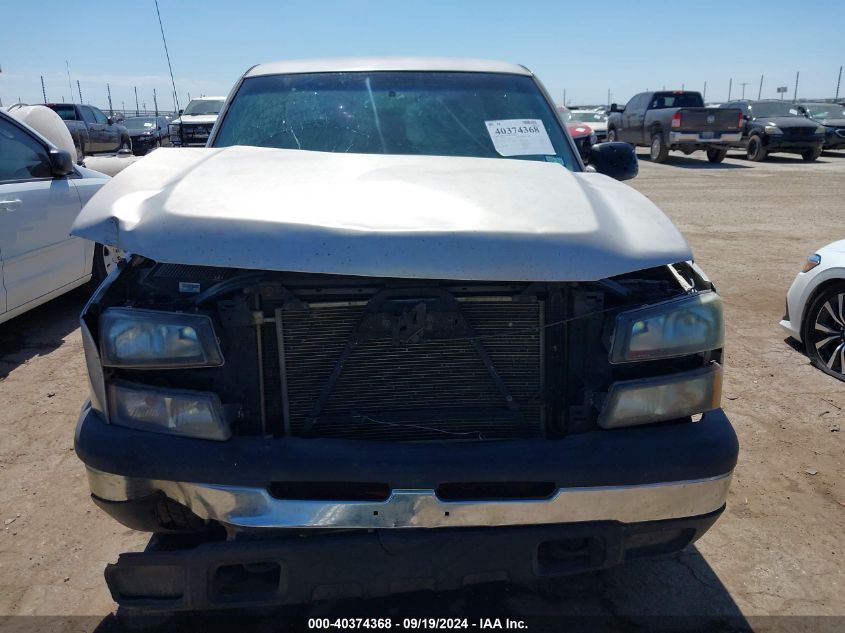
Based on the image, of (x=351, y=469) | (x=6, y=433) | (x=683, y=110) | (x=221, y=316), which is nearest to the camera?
(x=351, y=469)

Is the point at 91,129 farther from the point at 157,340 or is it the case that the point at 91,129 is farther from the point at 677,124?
the point at 157,340

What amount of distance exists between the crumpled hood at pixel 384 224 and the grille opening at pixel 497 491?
60cm

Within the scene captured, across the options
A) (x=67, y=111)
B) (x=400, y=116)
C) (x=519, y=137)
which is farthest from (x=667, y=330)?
(x=67, y=111)

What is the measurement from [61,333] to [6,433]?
1810 millimetres

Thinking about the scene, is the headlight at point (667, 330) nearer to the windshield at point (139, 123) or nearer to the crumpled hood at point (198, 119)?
the crumpled hood at point (198, 119)

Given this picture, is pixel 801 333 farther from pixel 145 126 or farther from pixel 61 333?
pixel 145 126

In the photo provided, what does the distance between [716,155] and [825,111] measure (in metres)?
4.74

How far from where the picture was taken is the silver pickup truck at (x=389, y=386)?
1.94 m

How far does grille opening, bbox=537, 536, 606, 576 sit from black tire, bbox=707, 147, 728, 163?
65.4 feet

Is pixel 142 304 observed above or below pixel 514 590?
above

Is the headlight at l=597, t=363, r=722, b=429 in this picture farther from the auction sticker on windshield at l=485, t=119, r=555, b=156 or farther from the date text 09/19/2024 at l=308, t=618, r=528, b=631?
the auction sticker on windshield at l=485, t=119, r=555, b=156

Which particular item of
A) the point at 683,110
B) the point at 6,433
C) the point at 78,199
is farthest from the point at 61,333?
the point at 683,110

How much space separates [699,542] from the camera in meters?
2.90

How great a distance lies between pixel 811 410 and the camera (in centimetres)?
415
